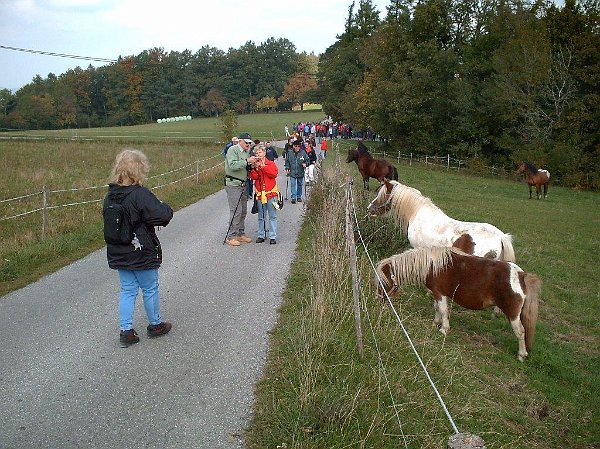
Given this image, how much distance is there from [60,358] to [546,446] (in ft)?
14.3

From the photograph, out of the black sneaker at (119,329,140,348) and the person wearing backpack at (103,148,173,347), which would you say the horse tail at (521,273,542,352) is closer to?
the person wearing backpack at (103,148,173,347)

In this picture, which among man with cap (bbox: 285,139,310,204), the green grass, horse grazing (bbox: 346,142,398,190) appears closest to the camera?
the green grass

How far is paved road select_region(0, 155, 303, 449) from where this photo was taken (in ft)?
11.9

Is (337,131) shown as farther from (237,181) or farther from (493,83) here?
(237,181)

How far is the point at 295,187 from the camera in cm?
1419

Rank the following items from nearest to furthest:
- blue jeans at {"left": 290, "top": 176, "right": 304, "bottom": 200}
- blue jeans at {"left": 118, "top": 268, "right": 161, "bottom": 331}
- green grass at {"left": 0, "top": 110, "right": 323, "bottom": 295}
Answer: blue jeans at {"left": 118, "top": 268, "right": 161, "bottom": 331}
green grass at {"left": 0, "top": 110, "right": 323, "bottom": 295}
blue jeans at {"left": 290, "top": 176, "right": 304, "bottom": 200}

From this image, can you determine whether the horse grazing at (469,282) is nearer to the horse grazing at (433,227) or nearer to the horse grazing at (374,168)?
the horse grazing at (433,227)

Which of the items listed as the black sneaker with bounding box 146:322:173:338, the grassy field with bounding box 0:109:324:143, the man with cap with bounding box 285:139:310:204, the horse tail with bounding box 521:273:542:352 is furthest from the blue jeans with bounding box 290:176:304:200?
the grassy field with bounding box 0:109:324:143

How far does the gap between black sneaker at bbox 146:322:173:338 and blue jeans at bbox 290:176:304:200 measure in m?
9.16

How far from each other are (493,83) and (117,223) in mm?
34238

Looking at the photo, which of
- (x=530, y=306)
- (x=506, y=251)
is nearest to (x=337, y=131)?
(x=506, y=251)

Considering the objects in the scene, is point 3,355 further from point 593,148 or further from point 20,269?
point 593,148

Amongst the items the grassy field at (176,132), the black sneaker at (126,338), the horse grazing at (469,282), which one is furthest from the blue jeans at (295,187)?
the grassy field at (176,132)

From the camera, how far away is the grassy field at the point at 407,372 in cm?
358
